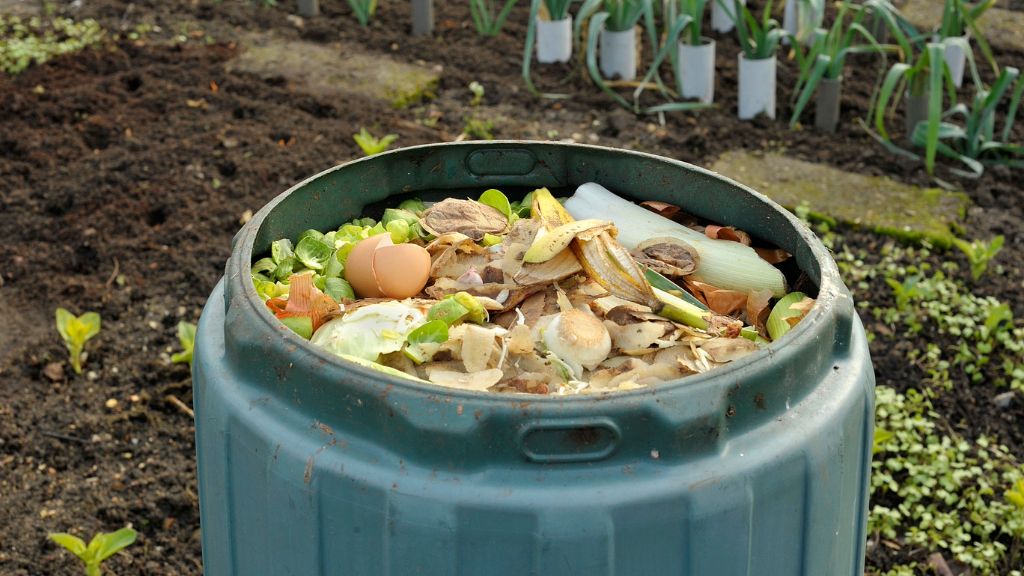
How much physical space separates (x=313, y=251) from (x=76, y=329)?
1.25m

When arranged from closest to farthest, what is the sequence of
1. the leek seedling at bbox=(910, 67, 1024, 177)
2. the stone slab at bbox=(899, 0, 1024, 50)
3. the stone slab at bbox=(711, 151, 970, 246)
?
1. the stone slab at bbox=(711, 151, 970, 246)
2. the leek seedling at bbox=(910, 67, 1024, 177)
3. the stone slab at bbox=(899, 0, 1024, 50)

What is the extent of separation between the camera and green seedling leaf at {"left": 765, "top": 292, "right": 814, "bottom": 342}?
141 centimetres

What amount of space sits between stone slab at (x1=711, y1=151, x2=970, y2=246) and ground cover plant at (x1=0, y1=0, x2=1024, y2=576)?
54 mm

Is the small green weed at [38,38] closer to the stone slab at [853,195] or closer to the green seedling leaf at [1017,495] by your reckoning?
the stone slab at [853,195]

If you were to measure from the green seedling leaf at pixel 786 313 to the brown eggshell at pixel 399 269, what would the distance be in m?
0.45

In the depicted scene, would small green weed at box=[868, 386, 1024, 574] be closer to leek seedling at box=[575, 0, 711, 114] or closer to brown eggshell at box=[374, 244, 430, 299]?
brown eggshell at box=[374, 244, 430, 299]

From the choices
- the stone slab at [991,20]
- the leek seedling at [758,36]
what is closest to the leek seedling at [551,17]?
the leek seedling at [758,36]

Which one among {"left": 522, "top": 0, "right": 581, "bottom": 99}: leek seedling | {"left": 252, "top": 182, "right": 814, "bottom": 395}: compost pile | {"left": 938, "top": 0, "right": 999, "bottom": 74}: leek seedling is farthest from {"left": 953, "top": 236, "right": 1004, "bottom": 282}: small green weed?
{"left": 252, "top": 182, "right": 814, "bottom": 395}: compost pile

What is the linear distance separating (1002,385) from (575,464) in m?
1.91

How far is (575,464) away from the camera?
3.66ft

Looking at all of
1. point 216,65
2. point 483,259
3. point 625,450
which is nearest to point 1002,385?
point 483,259

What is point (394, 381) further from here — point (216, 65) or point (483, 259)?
point (216, 65)

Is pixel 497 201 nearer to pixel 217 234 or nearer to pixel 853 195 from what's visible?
pixel 217 234

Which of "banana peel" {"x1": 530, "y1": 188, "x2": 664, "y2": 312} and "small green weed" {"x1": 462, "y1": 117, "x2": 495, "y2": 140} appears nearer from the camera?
"banana peel" {"x1": 530, "y1": 188, "x2": 664, "y2": 312}
